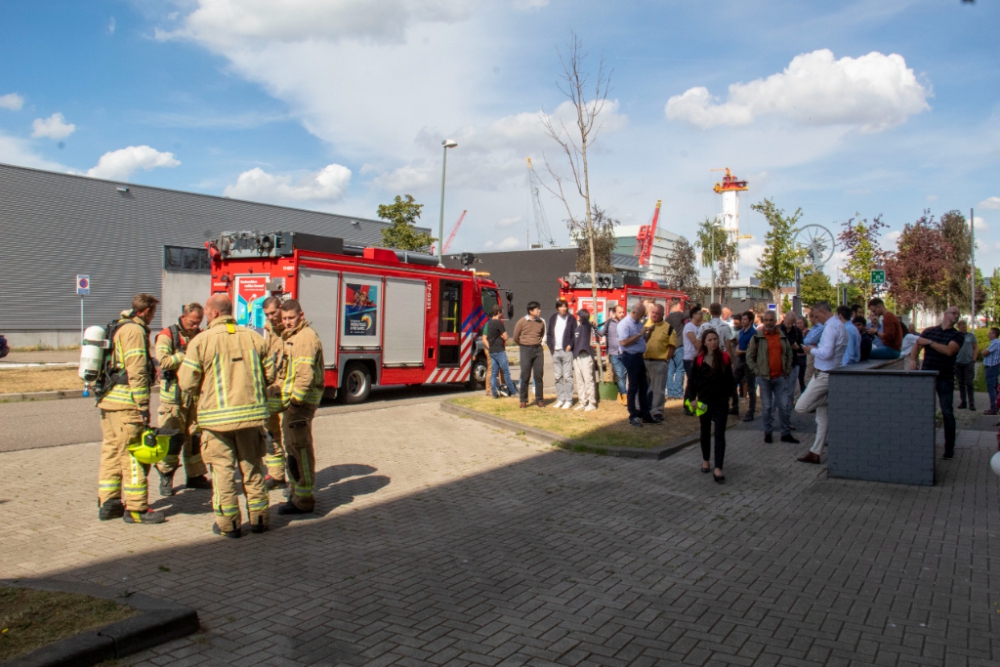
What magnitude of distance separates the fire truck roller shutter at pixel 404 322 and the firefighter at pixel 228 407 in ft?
30.9

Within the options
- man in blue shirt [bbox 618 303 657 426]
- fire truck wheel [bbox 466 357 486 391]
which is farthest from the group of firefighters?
fire truck wheel [bbox 466 357 486 391]

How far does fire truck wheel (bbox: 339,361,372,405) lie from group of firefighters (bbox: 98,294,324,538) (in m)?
7.63

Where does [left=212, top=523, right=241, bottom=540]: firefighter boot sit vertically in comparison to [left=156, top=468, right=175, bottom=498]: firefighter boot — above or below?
below

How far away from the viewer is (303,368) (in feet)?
21.3

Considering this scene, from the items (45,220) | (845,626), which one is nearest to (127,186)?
(45,220)

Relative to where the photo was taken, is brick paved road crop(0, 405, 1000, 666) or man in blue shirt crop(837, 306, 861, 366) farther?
man in blue shirt crop(837, 306, 861, 366)

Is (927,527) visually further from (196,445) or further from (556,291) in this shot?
(556,291)

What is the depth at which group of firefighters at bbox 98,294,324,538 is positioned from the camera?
5.83m

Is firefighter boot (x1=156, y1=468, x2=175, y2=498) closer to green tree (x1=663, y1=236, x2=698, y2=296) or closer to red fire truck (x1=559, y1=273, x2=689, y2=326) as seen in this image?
red fire truck (x1=559, y1=273, x2=689, y2=326)

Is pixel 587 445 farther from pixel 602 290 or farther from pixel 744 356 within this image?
pixel 602 290

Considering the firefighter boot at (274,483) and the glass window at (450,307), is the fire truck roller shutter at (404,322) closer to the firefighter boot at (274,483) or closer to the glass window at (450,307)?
the glass window at (450,307)

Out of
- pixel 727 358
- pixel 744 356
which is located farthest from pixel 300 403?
pixel 744 356

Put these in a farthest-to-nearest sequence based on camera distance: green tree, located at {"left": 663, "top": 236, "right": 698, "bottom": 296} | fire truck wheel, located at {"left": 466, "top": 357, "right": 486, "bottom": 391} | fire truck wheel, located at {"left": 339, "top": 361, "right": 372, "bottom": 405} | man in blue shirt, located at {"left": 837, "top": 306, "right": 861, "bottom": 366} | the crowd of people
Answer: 1. green tree, located at {"left": 663, "top": 236, "right": 698, "bottom": 296}
2. fire truck wheel, located at {"left": 466, "top": 357, "right": 486, "bottom": 391}
3. fire truck wheel, located at {"left": 339, "top": 361, "right": 372, "bottom": 405}
4. man in blue shirt, located at {"left": 837, "top": 306, "right": 861, "bottom": 366}
5. the crowd of people

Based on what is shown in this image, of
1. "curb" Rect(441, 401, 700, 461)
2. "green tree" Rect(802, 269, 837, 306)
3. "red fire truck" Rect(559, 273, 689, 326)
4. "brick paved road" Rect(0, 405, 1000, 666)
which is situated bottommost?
"brick paved road" Rect(0, 405, 1000, 666)
